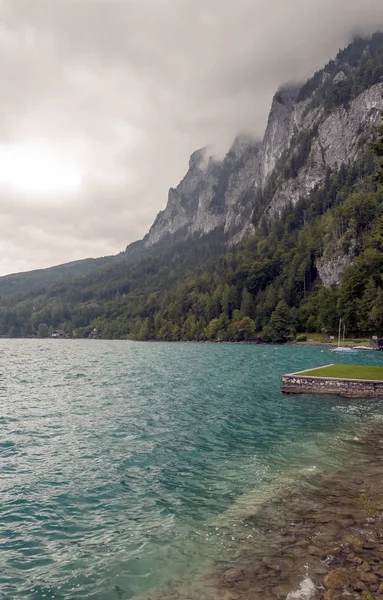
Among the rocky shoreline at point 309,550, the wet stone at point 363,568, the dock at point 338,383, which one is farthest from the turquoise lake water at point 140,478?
the wet stone at point 363,568

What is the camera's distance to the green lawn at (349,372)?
41.5m

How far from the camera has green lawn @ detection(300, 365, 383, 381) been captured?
136 ft

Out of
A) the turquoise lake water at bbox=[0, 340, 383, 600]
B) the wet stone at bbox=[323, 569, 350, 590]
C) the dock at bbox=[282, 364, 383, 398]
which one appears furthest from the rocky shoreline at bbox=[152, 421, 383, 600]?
the dock at bbox=[282, 364, 383, 398]

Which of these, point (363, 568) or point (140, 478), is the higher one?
point (363, 568)

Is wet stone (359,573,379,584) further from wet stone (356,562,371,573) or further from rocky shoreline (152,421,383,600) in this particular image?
wet stone (356,562,371,573)

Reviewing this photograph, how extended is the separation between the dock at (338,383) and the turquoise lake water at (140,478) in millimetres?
3012

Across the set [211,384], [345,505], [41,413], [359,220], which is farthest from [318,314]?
[345,505]

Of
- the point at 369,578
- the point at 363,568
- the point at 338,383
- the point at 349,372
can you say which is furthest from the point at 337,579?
the point at 349,372

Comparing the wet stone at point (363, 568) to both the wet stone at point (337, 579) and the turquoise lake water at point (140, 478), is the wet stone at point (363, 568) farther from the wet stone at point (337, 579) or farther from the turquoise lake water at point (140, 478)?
the turquoise lake water at point (140, 478)

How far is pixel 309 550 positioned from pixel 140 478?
9.15 m

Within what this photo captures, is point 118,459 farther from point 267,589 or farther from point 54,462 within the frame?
point 267,589

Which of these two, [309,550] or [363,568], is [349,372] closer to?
[309,550]

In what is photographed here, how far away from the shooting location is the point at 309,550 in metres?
9.95

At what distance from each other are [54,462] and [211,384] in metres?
32.3
